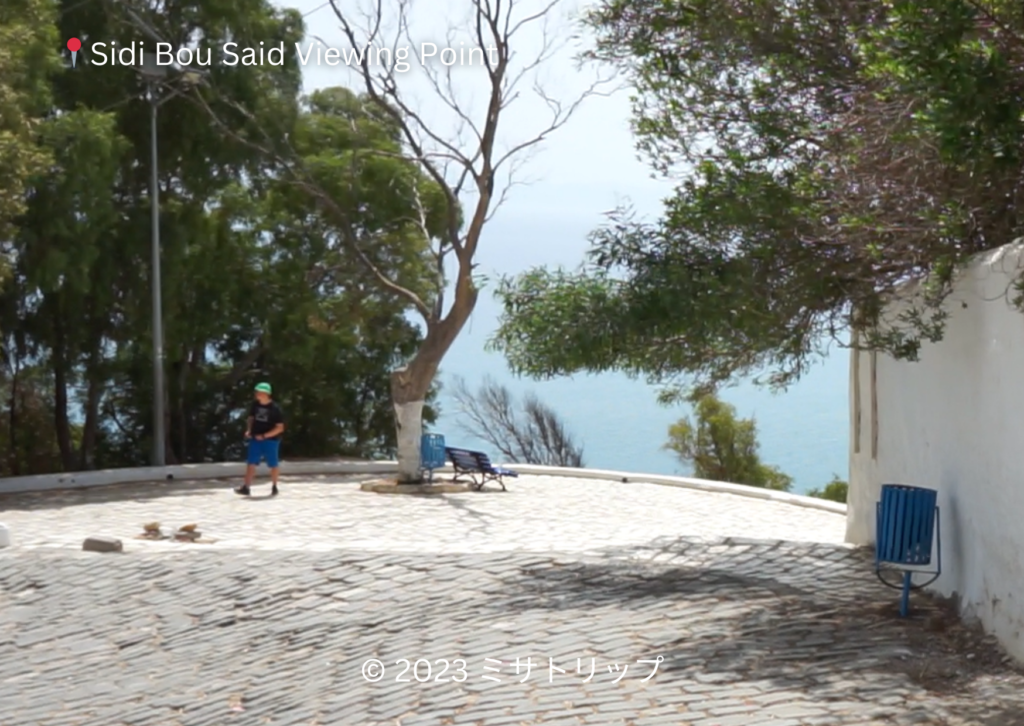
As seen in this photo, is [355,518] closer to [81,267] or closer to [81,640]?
[81,640]

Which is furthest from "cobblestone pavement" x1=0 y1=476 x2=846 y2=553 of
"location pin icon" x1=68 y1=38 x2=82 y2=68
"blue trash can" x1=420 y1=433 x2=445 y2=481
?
"location pin icon" x1=68 y1=38 x2=82 y2=68

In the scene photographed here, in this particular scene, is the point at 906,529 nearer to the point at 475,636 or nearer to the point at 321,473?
the point at 475,636

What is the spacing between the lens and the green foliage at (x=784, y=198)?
893 cm

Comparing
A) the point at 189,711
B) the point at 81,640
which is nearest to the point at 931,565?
the point at 189,711

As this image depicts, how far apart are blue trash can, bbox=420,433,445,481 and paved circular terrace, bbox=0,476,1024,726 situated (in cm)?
585

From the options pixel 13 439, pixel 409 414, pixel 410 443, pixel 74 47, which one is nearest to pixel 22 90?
pixel 74 47

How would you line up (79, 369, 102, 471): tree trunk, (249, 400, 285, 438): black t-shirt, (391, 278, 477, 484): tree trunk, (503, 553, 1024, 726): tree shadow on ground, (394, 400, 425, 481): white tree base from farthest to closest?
(79, 369, 102, 471): tree trunk < (394, 400, 425, 481): white tree base < (391, 278, 477, 484): tree trunk < (249, 400, 285, 438): black t-shirt < (503, 553, 1024, 726): tree shadow on ground

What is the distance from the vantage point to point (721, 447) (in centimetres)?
2891

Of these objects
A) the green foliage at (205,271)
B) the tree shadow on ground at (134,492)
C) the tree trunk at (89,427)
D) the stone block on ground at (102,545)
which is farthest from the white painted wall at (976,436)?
the tree trunk at (89,427)

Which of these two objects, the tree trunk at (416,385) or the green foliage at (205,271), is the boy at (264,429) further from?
the green foliage at (205,271)

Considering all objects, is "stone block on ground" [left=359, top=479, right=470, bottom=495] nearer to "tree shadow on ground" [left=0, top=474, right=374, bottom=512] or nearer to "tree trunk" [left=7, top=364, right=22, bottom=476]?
"tree shadow on ground" [left=0, top=474, right=374, bottom=512]

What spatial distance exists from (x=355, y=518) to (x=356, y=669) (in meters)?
7.87

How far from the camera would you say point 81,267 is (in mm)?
22922

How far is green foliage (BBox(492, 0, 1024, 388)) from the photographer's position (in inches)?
352
